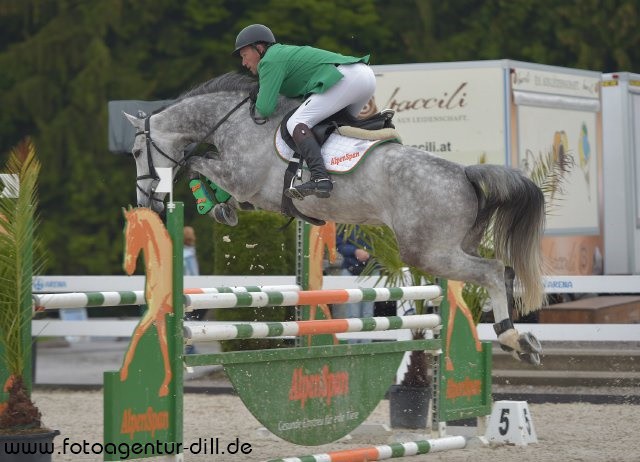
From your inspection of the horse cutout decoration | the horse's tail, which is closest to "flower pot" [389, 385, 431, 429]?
the horse's tail

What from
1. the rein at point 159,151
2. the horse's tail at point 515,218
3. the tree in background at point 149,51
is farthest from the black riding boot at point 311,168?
the tree in background at point 149,51

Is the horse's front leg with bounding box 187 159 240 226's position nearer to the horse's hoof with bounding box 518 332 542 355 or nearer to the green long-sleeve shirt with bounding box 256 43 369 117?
the green long-sleeve shirt with bounding box 256 43 369 117

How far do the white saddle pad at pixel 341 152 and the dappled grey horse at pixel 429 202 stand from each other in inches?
1.8

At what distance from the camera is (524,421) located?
7008mm

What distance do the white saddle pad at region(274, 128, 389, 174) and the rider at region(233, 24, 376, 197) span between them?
0.11m

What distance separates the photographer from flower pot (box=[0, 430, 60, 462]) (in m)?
4.89

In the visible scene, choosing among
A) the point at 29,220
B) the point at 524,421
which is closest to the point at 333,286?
the point at 524,421

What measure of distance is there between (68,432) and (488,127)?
16.8ft

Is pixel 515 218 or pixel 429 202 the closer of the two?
pixel 429 202

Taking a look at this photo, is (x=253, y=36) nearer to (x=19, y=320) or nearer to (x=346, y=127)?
(x=346, y=127)

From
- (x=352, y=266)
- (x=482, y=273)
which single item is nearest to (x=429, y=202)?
(x=482, y=273)

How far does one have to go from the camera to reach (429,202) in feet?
19.7

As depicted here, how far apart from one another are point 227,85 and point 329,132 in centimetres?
75

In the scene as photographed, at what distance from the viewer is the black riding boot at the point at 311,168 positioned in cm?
591
